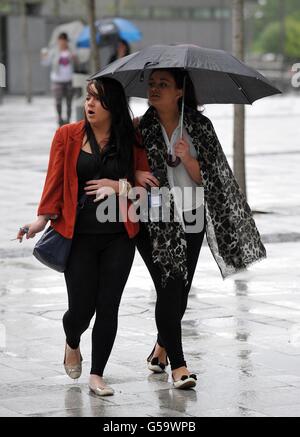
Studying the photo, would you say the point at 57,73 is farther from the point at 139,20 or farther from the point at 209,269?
the point at 139,20

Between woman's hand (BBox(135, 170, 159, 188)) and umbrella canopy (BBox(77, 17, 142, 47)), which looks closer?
woman's hand (BBox(135, 170, 159, 188))

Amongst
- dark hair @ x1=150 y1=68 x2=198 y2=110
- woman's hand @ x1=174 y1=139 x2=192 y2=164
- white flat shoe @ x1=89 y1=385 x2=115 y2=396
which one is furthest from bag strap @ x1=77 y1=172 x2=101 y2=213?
white flat shoe @ x1=89 y1=385 x2=115 y2=396

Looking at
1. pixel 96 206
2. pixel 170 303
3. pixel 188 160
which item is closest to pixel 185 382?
pixel 170 303

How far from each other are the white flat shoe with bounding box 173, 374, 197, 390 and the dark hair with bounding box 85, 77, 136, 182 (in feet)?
3.64

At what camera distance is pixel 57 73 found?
91.9 feet

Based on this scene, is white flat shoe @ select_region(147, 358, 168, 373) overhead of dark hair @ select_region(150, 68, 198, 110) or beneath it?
beneath

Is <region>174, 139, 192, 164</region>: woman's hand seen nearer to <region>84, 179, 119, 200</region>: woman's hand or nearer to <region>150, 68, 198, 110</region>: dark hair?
<region>150, 68, 198, 110</region>: dark hair

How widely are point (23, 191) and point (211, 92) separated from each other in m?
9.49

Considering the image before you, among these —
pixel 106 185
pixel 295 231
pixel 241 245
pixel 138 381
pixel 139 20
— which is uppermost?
pixel 106 185

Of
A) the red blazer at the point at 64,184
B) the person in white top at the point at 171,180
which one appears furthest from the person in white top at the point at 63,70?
the red blazer at the point at 64,184

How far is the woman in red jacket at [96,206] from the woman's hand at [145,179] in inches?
2.3

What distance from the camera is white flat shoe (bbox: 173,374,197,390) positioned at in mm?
6887

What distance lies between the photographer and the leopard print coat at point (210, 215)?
6945 mm
